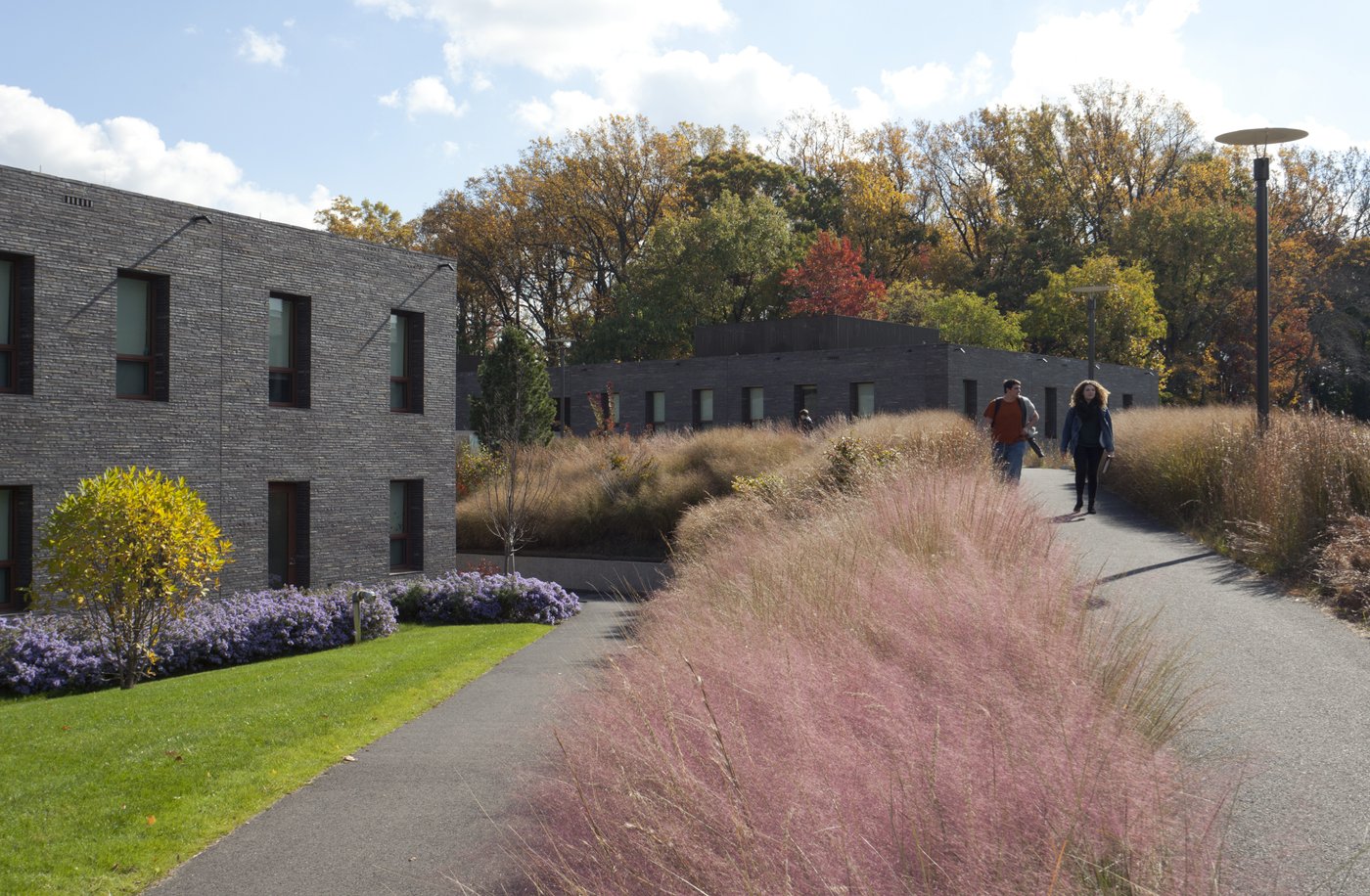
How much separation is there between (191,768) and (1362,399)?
157ft

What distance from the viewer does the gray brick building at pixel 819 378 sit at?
113ft

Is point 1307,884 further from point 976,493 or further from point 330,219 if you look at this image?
point 330,219

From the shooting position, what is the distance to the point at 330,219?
4928 cm

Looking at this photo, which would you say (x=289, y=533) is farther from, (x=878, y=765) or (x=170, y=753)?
(x=878, y=765)

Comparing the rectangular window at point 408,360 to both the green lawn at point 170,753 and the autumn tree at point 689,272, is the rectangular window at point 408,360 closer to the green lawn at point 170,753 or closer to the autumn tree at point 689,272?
the green lawn at point 170,753

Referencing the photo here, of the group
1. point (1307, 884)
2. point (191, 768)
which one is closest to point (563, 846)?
point (1307, 884)

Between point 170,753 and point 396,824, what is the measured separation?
2925 millimetres

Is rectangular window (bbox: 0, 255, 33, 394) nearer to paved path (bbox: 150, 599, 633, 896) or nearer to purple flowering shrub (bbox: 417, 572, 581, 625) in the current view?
purple flowering shrub (bbox: 417, 572, 581, 625)

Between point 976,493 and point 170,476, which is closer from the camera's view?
point 976,493

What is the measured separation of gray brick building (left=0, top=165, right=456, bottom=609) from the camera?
1602 cm

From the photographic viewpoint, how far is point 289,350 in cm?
2039

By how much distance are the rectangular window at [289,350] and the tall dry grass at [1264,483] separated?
14.3 meters

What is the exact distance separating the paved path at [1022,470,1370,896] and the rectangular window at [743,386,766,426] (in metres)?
25.8

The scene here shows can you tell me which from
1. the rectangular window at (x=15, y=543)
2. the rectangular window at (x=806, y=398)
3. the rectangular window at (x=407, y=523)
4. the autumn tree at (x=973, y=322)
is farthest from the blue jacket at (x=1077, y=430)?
the autumn tree at (x=973, y=322)
